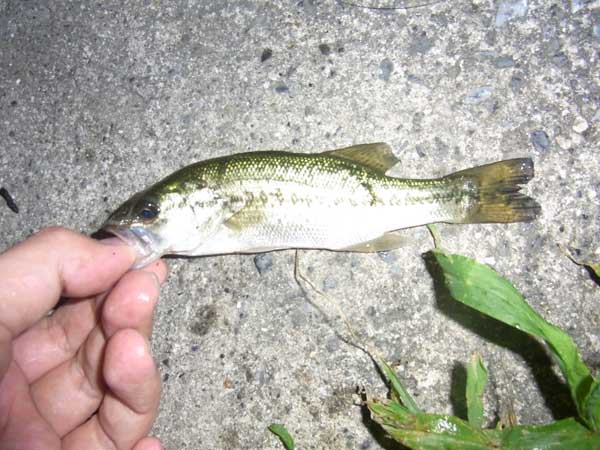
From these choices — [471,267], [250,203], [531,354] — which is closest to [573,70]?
[471,267]

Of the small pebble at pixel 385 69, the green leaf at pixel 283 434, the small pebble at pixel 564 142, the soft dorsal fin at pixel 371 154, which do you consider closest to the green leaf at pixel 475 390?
the green leaf at pixel 283 434

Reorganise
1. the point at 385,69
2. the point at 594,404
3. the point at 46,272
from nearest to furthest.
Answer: the point at 594,404, the point at 46,272, the point at 385,69

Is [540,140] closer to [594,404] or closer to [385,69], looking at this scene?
[385,69]

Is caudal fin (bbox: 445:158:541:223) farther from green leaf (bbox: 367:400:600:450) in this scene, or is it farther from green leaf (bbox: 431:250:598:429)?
green leaf (bbox: 367:400:600:450)

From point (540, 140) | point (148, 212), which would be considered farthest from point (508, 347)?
point (148, 212)

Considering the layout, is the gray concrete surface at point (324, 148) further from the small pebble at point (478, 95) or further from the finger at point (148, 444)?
the finger at point (148, 444)

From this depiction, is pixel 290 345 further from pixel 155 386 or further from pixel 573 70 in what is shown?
pixel 573 70
